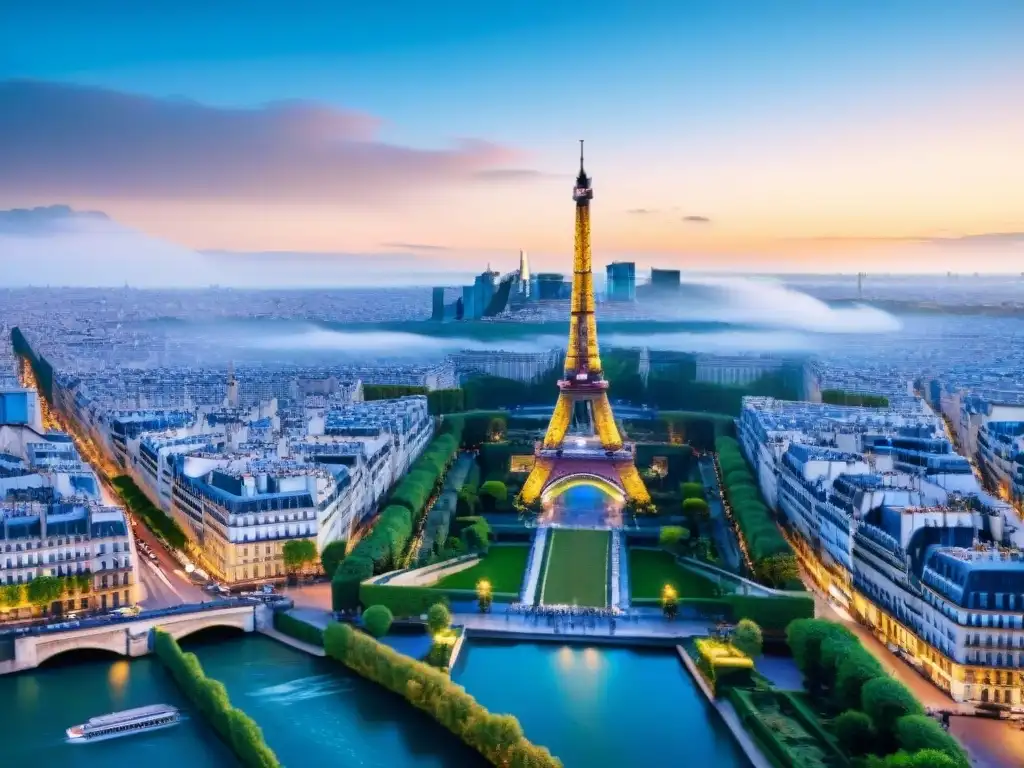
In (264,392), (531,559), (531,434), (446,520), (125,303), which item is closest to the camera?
(531,559)

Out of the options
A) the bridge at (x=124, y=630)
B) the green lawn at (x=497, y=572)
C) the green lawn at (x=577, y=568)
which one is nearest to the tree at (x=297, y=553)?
the bridge at (x=124, y=630)

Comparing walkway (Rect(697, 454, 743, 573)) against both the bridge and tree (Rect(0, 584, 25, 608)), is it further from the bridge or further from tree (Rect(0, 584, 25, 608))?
tree (Rect(0, 584, 25, 608))

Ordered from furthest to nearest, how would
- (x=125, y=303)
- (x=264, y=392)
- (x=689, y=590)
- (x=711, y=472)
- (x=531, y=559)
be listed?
(x=125, y=303), (x=264, y=392), (x=711, y=472), (x=531, y=559), (x=689, y=590)

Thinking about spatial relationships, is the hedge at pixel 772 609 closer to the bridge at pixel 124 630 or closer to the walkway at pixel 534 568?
the walkway at pixel 534 568

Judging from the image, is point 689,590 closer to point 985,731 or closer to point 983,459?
point 985,731

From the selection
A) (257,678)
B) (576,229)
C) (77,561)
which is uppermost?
(576,229)

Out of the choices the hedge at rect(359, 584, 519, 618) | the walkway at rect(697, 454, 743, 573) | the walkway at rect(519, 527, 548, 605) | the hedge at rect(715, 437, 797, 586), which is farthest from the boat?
the walkway at rect(697, 454, 743, 573)

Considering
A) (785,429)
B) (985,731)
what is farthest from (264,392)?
(985,731)
